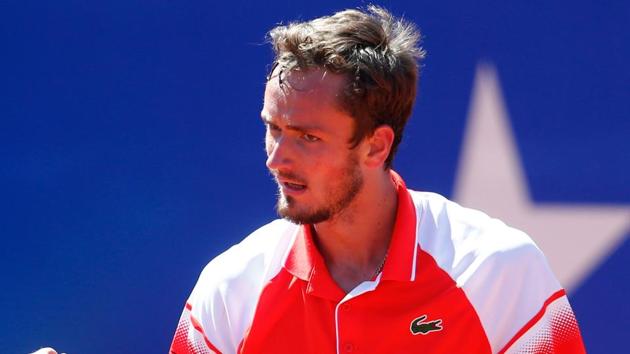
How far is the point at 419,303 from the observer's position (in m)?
2.09

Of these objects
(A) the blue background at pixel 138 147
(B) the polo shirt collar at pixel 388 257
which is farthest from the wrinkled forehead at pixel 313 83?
(A) the blue background at pixel 138 147

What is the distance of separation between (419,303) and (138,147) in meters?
0.87

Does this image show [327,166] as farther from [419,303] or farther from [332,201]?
[419,303]

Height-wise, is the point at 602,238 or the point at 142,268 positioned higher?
the point at 142,268

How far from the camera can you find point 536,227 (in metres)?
2.50

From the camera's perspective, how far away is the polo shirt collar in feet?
6.82

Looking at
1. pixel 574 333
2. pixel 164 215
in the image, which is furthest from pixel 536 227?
pixel 164 215

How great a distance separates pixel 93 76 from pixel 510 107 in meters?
1.02

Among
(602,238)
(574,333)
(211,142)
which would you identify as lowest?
(574,333)

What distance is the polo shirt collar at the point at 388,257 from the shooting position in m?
2.08

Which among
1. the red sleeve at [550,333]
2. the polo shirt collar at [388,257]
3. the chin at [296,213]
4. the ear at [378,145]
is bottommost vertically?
the red sleeve at [550,333]

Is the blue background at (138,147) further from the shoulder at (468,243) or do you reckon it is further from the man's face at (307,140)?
the man's face at (307,140)

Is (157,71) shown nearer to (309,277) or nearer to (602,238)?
(309,277)

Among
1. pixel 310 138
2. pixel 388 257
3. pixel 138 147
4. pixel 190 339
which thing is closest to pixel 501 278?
pixel 388 257
